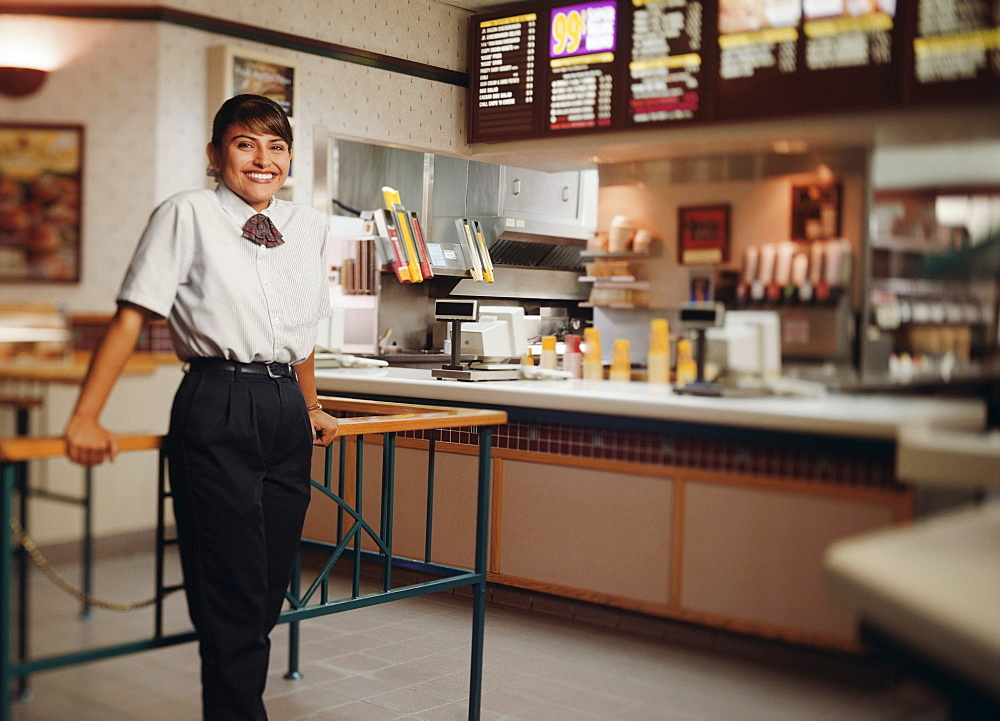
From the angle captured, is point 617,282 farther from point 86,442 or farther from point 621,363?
point 86,442

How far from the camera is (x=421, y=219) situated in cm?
258

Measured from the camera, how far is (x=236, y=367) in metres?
1.69

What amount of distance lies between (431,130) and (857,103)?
99cm

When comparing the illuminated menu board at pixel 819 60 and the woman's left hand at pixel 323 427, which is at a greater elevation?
the illuminated menu board at pixel 819 60

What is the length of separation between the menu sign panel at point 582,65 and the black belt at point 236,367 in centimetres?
121

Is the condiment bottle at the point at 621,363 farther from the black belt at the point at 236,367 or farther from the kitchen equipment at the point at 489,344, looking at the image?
the black belt at the point at 236,367

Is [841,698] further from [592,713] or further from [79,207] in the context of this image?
[79,207]

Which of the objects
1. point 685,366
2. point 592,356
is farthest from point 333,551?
point 592,356

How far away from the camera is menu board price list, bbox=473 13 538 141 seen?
2.57m

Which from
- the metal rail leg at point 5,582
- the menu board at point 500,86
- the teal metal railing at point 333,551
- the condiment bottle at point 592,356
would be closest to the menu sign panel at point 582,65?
the menu board at point 500,86

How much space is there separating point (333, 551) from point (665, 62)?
1.45 m

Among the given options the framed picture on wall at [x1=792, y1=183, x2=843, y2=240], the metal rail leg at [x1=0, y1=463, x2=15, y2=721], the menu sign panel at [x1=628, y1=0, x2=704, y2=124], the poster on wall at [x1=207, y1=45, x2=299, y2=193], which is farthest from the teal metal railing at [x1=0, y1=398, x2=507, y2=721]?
the menu sign panel at [x1=628, y1=0, x2=704, y2=124]

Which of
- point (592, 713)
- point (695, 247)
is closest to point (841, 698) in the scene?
point (592, 713)

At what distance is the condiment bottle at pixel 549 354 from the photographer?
306 centimetres
